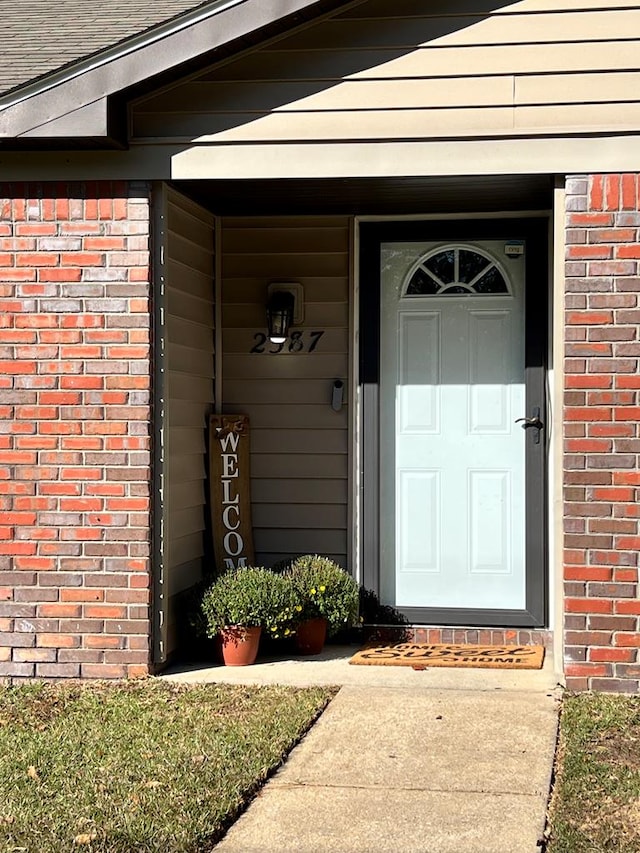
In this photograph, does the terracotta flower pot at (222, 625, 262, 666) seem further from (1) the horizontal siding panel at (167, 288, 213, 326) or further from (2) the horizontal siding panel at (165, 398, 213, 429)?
(1) the horizontal siding panel at (167, 288, 213, 326)

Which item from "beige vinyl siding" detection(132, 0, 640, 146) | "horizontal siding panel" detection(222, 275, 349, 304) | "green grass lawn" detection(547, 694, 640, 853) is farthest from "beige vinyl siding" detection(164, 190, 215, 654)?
"green grass lawn" detection(547, 694, 640, 853)

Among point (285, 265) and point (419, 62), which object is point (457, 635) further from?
point (419, 62)

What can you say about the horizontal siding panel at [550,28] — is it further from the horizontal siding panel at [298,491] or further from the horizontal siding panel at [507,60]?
the horizontal siding panel at [298,491]

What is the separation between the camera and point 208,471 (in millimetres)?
7512

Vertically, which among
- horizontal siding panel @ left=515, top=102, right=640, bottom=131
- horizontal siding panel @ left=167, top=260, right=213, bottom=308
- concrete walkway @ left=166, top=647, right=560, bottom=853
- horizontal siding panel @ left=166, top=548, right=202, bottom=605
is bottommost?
concrete walkway @ left=166, top=647, right=560, bottom=853

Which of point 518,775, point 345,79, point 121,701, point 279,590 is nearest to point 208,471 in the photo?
point 279,590

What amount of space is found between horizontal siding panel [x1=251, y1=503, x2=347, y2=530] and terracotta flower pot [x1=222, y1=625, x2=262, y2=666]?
110 centimetres

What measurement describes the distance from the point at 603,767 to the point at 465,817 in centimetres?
82

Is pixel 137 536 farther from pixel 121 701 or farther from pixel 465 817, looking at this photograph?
pixel 465 817

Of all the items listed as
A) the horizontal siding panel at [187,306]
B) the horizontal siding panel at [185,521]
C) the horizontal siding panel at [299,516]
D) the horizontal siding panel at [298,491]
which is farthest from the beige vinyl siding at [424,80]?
the horizontal siding panel at [299,516]

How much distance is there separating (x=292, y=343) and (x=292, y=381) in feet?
0.80

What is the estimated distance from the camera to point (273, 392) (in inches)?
306

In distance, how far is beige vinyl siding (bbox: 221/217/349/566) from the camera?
302 inches

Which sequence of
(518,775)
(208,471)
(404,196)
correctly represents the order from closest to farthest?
(518,775) < (404,196) < (208,471)
